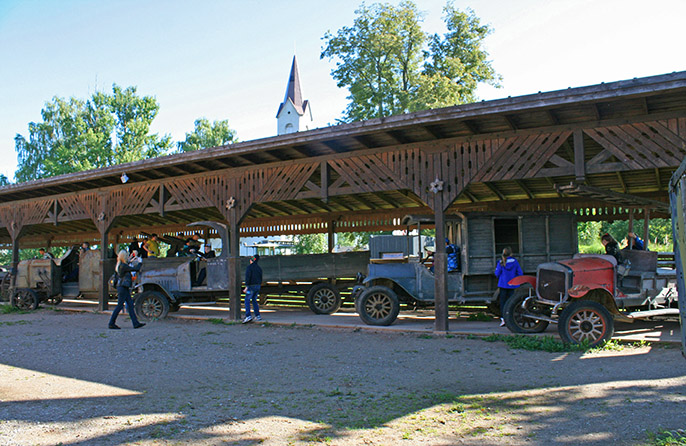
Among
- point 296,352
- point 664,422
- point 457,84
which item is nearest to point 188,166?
point 296,352

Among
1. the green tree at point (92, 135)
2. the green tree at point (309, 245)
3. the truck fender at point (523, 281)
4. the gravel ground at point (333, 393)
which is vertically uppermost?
the green tree at point (92, 135)

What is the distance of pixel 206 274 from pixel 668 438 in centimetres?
1075

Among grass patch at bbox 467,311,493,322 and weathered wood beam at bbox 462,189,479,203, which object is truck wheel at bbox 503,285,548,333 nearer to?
grass patch at bbox 467,311,493,322

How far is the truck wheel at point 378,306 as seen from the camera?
1098cm

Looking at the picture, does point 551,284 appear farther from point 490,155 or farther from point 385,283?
point 385,283

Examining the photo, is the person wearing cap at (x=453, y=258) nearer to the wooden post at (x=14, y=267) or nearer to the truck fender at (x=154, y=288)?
the truck fender at (x=154, y=288)

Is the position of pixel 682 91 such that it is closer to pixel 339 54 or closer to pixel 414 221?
pixel 414 221

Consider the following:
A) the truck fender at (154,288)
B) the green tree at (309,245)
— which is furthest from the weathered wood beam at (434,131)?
the green tree at (309,245)

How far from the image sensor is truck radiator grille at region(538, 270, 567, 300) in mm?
8594

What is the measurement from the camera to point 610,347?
8.05 meters

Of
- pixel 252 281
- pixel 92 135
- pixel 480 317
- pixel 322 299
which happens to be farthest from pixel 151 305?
pixel 92 135

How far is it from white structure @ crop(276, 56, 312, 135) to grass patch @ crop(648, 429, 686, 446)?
54.4 meters

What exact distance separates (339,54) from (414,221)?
822 inches

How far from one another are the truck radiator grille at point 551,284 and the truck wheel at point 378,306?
303 cm
